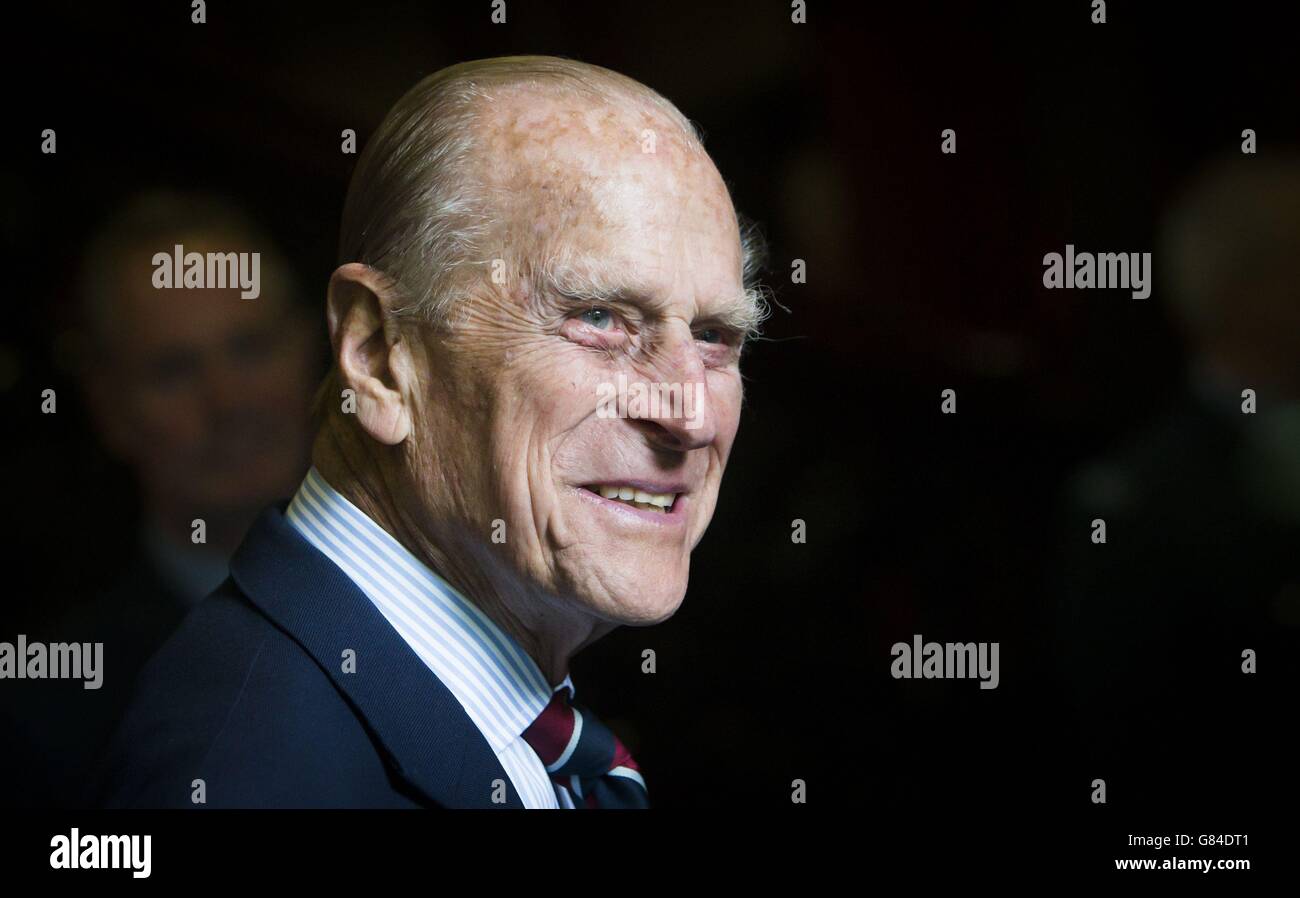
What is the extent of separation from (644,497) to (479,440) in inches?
10.7

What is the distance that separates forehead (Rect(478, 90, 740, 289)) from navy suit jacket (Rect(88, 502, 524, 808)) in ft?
1.98

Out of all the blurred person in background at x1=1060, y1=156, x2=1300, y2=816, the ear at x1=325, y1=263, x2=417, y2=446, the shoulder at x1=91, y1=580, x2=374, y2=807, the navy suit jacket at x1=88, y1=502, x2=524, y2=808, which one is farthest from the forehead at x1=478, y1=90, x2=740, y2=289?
the blurred person in background at x1=1060, y1=156, x2=1300, y2=816

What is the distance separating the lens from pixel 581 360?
2.02 m

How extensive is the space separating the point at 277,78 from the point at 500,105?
540 millimetres

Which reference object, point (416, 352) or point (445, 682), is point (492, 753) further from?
point (416, 352)

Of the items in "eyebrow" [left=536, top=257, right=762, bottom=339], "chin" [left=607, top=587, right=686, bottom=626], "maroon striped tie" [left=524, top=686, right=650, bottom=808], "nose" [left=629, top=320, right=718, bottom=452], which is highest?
"eyebrow" [left=536, top=257, right=762, bottom=339]

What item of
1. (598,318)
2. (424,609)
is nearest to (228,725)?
(424,609)

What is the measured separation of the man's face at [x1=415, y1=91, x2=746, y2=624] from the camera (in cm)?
197

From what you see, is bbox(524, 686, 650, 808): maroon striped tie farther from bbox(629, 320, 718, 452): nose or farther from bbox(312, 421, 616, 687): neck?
bbox(629, 320, 718, 452): nose

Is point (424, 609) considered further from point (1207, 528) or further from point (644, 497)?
point (1207, 528)

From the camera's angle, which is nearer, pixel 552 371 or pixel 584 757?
pixel 552 371

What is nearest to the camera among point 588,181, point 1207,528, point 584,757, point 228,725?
point 228,725

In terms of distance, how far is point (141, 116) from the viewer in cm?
229

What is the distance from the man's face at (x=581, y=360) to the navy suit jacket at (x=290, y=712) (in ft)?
0.77
